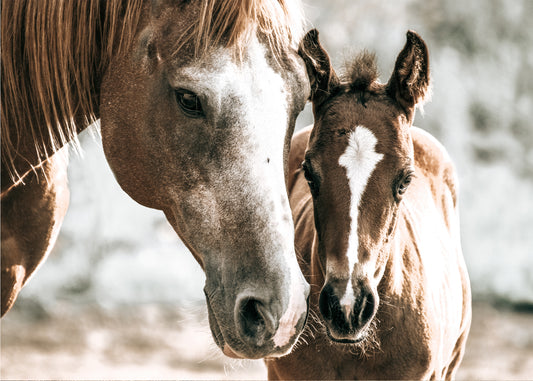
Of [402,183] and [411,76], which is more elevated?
[411,76]

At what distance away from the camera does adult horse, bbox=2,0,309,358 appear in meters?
1.56

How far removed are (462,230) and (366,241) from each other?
6025 mm

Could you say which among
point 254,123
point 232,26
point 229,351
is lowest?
point 229,351

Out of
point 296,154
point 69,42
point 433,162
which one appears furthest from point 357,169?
point 433,162

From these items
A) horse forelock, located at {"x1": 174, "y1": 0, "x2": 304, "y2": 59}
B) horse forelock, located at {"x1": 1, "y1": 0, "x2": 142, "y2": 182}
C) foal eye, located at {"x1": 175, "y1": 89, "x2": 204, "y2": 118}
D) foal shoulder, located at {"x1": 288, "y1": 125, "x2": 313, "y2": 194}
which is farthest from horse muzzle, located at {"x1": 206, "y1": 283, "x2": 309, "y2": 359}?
foal shoulder, located at {"x1": 288, "y1": 125, "x2": 313, "y2": 194}

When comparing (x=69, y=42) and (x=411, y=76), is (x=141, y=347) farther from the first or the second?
(x=69, y=42)

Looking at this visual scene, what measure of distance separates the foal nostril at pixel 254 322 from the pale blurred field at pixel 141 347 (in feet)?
12.0

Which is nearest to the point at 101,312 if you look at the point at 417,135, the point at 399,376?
the point at 417,135

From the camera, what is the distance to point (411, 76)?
2400mm

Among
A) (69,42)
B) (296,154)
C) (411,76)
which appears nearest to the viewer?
(69,42)

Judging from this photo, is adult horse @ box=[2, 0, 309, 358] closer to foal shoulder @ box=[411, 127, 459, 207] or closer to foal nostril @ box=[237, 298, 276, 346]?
foal nostril @ box=[237, 298, 276, 346]

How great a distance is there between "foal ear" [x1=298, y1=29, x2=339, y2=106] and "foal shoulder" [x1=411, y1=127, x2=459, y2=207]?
107 cm

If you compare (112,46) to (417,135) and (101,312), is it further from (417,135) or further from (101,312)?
(101,312)

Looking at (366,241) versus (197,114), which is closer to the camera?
(197,114)
